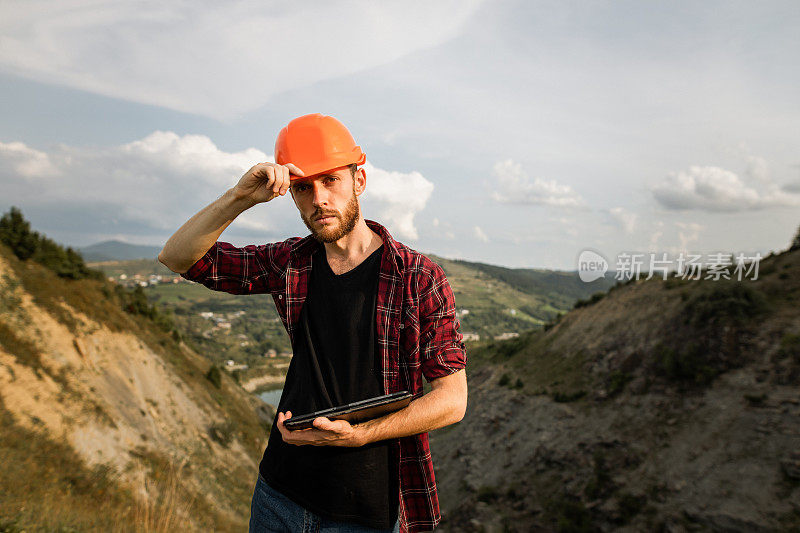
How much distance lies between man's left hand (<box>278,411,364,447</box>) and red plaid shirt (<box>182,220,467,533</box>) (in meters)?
0.36

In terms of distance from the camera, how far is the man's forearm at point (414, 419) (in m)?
2.17

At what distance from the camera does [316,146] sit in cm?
257

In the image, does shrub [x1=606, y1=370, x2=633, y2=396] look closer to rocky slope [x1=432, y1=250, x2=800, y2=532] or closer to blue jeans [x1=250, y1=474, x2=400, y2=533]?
rocky slope [x1=432, y1=250, x2=800, y2=532]

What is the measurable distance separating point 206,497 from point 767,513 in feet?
62.2

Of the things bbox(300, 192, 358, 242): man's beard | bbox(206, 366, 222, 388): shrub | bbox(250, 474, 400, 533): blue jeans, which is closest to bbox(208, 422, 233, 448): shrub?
bbox(206, 366, 222, 388): shrub

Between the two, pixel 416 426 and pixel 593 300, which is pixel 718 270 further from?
pixel 416 426

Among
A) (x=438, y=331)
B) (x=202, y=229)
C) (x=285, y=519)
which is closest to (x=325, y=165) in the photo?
(x=202, y=229)

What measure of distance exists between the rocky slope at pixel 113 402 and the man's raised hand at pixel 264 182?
6.25 meters

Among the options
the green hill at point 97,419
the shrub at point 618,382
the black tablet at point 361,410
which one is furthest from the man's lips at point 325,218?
the shrub at point 618,382

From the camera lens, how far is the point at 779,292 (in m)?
22.6

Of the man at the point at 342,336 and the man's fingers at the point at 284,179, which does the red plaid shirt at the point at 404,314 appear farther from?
the man's fingers at the point at 284,179

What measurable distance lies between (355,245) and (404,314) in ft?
1.87

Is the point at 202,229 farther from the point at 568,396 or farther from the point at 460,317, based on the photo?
the point at 460,317

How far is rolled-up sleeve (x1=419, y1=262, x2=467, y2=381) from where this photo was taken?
2307mm
